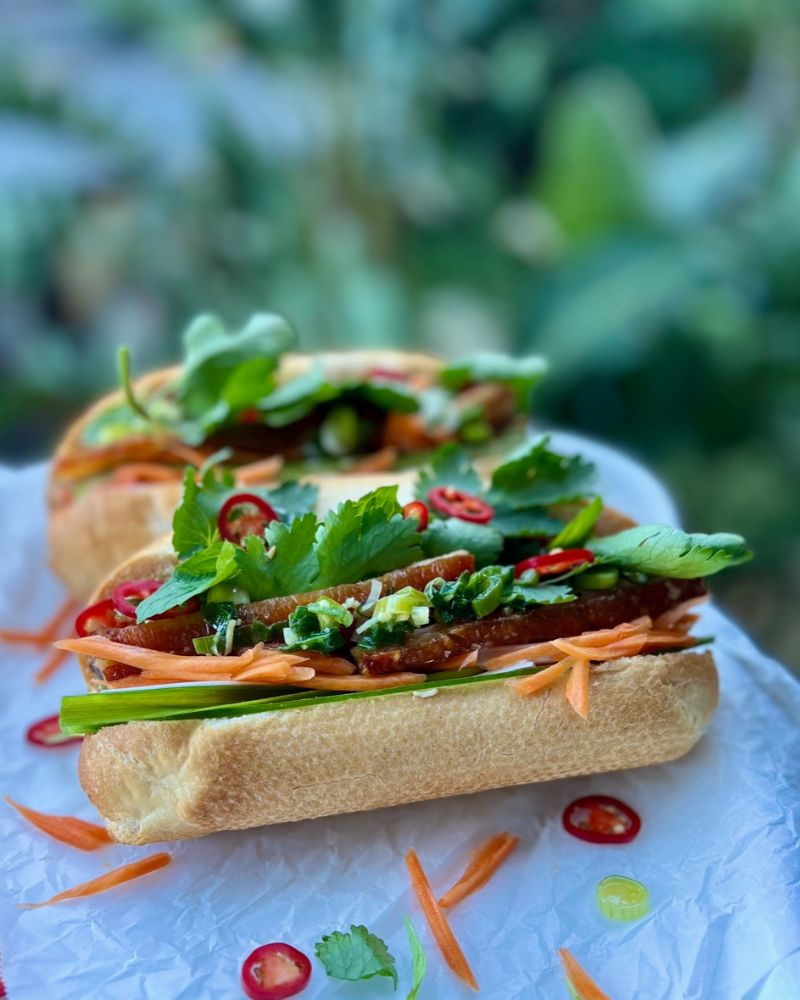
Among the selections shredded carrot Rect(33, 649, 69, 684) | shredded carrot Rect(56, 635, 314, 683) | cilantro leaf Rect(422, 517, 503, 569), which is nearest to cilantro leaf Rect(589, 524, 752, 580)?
cilantro leaf Rect(422, 517, 503, 569)

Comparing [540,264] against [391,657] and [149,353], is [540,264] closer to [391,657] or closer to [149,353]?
[149,353]

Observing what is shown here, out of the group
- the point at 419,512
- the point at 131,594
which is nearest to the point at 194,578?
the point at 131,594

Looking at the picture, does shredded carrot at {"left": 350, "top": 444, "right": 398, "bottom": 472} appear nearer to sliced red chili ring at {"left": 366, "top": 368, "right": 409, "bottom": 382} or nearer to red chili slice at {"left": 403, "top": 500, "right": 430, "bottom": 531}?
sliced red chili ring at {"left": 366, "top": 368, "right": 409, "bottom": 382}

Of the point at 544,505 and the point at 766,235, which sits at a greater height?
the point at 766,235

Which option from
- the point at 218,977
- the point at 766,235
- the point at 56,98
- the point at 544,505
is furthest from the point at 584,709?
the point at 56,98

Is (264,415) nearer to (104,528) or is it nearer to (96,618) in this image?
(104,528)

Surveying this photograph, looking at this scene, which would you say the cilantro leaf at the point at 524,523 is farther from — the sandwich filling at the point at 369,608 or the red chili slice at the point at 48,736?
the red chili slice at the point at 48,736

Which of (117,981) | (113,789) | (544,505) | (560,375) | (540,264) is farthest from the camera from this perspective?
(540,264)
